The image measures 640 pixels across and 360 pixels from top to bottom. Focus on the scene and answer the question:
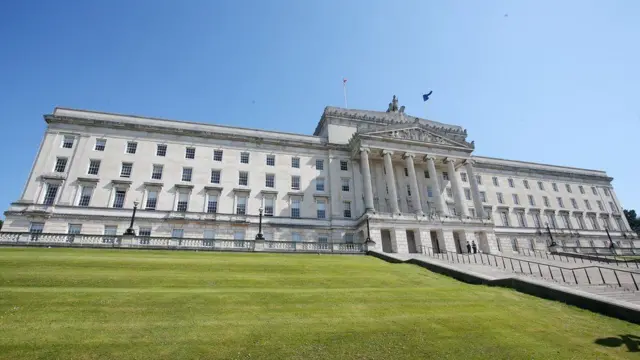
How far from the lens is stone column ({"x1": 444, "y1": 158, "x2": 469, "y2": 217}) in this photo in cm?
4178

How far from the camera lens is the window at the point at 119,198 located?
33766 millimetres

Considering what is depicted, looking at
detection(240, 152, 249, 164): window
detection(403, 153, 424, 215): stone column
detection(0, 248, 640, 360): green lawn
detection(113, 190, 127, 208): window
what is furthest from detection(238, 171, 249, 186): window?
detection(0, 248, 640, 360): green lawn

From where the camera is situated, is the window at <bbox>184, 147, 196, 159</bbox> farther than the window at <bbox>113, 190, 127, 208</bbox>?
Yes

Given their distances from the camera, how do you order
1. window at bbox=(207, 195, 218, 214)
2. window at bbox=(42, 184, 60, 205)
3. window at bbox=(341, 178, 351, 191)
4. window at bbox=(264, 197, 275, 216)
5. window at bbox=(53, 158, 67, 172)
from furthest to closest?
window at bbox=(341, 178, 351, 191) → window at bbox=(264, 197, 275, 216) → window at bbox=(207, 195, 218, 214) → window at bbox=(53, 158, 67, 172) → window at bbox=(42, 184, 60, 205)

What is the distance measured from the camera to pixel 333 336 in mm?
7871

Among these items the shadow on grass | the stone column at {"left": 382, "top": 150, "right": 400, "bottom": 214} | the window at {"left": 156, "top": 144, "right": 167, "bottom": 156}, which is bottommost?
the shadow on grass

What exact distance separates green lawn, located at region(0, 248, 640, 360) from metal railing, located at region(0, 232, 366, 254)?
8.21 meters

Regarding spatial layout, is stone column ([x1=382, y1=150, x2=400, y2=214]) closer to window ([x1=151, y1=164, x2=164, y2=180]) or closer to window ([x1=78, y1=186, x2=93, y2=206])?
window ([x1=151, y1=164, x2=164, y2=180])

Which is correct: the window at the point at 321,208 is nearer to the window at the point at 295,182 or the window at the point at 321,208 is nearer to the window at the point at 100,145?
the window at the point at 295,182

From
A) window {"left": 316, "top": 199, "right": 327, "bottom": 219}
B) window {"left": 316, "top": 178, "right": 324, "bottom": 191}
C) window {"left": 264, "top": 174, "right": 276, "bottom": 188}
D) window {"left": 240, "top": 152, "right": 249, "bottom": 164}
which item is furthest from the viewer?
window {"left": 316, "top": 178, "right": 324, "bottom": 191}

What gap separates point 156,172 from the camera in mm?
36500

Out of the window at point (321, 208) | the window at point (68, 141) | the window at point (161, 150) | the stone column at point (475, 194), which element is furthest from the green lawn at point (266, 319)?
the stone column at point (475, 194)

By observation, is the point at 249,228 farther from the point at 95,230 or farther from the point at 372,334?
the point at 372,334

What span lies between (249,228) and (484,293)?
2714cm
